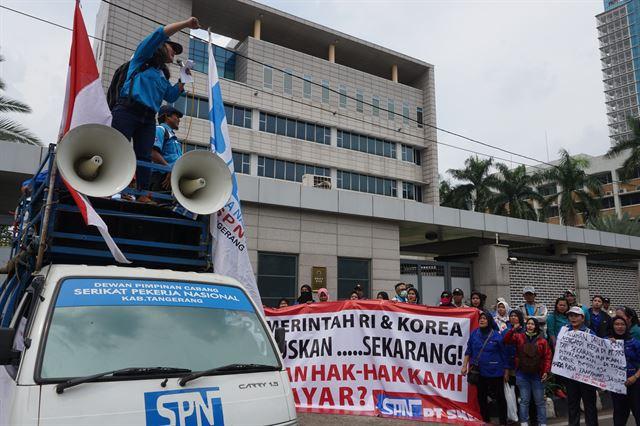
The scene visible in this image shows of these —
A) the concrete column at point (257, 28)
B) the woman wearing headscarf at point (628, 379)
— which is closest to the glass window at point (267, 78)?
the concrete column at point (257, 28)

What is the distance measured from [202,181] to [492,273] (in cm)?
1479

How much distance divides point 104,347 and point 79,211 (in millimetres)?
1318

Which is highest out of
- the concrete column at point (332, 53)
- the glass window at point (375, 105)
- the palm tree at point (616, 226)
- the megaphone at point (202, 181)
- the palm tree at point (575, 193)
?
the concrete column at point (332, 53)

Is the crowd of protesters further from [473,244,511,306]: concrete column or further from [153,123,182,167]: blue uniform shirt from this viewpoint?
[473,244,511,306]: concrete column

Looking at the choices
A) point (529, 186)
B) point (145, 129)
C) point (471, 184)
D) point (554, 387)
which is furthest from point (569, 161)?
point (145, 129)

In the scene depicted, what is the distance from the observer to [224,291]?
12.5ft

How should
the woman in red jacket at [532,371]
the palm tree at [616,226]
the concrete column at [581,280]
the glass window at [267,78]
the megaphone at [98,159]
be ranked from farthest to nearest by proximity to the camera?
1. the palm tree at [616,226]
2. the glass window at [267,78]
3. the concrete column at [581,280]
4. the woman in red jacket at [532,371]
5. the megaphone at [98,159]

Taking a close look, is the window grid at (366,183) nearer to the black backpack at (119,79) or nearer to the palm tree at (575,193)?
the palm tree at (575,193)

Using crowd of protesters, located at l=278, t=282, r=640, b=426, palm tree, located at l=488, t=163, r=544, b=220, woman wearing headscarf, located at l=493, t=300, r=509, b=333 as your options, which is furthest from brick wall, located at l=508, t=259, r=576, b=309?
palm tree, located at l=488, t=163, r=544, b=220

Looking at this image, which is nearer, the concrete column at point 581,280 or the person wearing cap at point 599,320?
the person wearing cap at point 599,320

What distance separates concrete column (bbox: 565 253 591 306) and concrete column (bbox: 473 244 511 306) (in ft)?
12.8

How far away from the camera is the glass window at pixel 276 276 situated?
1352cm

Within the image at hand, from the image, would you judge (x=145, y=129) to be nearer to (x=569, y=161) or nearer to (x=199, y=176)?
(x=199, y=176)

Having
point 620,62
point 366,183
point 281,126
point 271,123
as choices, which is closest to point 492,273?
point 271,123
